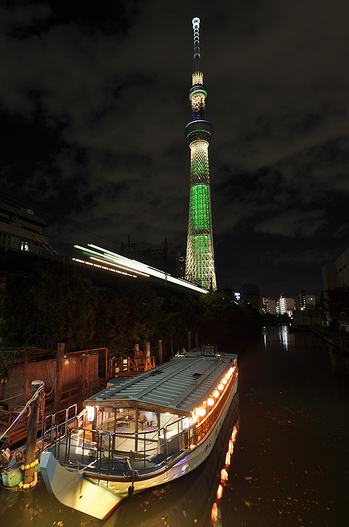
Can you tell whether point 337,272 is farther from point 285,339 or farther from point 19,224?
point 19,224

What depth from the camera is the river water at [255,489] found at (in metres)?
8.05

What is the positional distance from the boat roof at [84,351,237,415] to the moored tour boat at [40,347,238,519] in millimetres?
32

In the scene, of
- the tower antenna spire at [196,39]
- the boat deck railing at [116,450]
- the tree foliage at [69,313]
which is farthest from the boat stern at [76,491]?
the tower antenna spire at [196,39]

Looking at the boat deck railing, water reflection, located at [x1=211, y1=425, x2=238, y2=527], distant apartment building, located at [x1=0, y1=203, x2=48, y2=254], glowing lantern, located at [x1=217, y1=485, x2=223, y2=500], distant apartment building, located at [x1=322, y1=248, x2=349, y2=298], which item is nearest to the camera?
the boat deck railing

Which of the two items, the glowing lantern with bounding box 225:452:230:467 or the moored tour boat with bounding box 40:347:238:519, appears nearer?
the moored tour boat with bounding box 40:347:238:519

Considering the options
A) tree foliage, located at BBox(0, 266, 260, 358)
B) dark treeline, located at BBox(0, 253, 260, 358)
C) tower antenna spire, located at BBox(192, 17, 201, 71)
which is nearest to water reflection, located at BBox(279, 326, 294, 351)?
dark treeline, located at BBox(0, 253, 260, 358)

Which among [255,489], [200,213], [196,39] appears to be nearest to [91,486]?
[255,489]

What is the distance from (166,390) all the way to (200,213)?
77486mm

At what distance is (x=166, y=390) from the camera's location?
11.1 metres

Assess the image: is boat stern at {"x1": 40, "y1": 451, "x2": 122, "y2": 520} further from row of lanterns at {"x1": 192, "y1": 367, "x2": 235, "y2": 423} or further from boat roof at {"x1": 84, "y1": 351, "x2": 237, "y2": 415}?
row of lanterns at {"x1": 192, "y1": 367, "x2": 235, "y2": 423}

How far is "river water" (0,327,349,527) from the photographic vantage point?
8055mm

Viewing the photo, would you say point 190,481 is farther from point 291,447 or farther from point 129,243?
point 129,243

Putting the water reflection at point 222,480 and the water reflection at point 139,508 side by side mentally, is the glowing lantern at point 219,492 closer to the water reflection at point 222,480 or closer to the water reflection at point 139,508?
the water reflection at point 222,480

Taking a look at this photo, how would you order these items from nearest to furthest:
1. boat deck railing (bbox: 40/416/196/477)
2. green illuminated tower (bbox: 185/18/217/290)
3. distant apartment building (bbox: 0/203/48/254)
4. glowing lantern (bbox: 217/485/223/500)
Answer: boat deck railing (bbox: 40/416/196/477)
glowing lantern (bbox: 217/485/223/500)
distant apartment building (bbox: 0/203/48/254)
green illuminated tower (bbox: 185/18/217/290)
